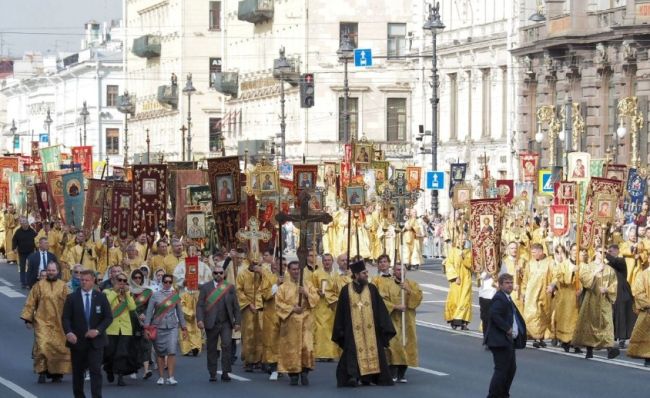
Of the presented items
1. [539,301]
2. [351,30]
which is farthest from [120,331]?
[351,30]

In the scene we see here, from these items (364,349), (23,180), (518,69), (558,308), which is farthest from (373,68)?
(364,349)

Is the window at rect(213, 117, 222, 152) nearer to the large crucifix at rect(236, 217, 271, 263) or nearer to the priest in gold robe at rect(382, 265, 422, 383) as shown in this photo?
the large crucifix at rect(236, 217, 271, 263)

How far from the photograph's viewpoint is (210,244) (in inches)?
1298

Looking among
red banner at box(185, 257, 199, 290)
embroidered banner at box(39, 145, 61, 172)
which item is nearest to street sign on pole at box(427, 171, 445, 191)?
embroidered banner at box(39, 145, 61, 172)

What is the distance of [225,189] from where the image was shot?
3067 cm

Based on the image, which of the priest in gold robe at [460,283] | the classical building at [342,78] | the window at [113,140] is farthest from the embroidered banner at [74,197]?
the window at [113,140]

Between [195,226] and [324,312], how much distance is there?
7.11 meters

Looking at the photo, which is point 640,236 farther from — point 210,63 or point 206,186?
point 210,63

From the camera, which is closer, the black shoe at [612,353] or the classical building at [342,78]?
the black shoe at [612,353]

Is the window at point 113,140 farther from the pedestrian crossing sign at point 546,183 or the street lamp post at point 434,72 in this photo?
the pedestrian crossing sign at point 546,183

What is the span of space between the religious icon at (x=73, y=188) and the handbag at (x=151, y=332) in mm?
15455

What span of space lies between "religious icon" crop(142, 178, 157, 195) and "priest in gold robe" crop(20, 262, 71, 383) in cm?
1039

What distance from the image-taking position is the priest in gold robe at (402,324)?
2365 centimetres

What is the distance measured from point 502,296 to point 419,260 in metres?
29.5
